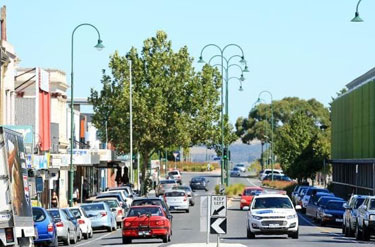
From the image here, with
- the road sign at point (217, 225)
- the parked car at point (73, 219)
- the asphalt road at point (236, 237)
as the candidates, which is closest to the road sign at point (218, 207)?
the road sign at point (217, 225)

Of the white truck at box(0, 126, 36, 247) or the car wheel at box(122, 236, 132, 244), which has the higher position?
the white truck at box(0, 126, 36, 247)

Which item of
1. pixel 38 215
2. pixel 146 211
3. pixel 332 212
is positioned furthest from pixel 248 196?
pixel 38 215

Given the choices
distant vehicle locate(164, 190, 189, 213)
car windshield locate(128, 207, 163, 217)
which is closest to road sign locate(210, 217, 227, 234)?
car windshield locate(128, 207, 163, 217)

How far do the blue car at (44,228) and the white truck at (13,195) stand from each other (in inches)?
503

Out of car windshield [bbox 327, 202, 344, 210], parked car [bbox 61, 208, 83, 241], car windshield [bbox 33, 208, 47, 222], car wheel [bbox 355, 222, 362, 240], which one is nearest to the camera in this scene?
car windshield [bbox 33, 208, 47, 222]

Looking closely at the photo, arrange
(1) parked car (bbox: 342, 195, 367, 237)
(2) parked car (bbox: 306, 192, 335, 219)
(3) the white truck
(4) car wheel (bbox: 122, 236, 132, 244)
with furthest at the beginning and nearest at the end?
(2) parked car (bbox: 306, 192, 335, 219) → (1) parked car (bbox: 342, 195, 367, 237) → (4) car wheel (bbox: 122, 236, 132, 244) → (3) the white truck

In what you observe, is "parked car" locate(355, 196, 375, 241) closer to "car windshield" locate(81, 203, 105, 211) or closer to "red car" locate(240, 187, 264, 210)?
"car windshield" locate(81, 203, 105, 211)

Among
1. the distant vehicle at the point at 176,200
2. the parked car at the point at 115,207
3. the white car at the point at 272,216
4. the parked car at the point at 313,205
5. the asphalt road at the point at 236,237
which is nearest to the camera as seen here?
the asphalt road at the point at 236,237

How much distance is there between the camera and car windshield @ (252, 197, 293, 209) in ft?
136

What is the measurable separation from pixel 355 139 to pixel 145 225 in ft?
166

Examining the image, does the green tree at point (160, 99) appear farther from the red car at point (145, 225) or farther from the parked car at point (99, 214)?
the red car at point (145, 225)

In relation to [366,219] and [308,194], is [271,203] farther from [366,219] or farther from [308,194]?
[308,194]

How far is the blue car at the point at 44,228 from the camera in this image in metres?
36.9

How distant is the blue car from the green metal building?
40.2m
